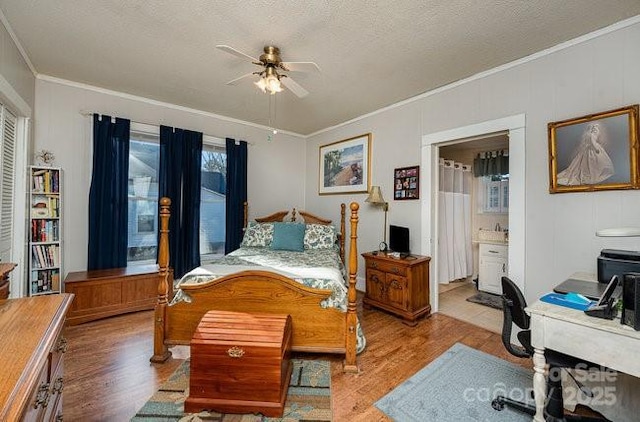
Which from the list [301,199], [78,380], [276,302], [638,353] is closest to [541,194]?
[638,353]

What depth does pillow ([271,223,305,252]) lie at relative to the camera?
356 centimetres

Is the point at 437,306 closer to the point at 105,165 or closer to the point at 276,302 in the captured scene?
the point at 276,302

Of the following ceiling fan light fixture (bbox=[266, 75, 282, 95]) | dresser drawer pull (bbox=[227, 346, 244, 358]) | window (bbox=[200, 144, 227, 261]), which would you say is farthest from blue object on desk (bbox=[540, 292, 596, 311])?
window (bbox=[200, 144, 227, 261])

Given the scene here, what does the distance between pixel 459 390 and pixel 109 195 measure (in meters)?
4.01

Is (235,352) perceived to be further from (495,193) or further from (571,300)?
(495,193)

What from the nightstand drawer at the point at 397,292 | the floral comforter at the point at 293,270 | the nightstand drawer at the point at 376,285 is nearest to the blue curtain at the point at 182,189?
the floral comforter at the point at 293,270

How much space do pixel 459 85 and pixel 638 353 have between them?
263 centimetres

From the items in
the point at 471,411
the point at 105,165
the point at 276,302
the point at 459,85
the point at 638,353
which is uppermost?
the point at 459,85

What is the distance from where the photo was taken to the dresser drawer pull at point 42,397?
806mm

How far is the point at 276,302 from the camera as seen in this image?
2164 mm

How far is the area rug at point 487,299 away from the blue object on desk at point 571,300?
7.51 ft

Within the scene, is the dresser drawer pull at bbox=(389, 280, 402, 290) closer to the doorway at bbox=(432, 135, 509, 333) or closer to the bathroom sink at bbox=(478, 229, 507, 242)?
the doorway at bbox=(432, 135, 509, 333)

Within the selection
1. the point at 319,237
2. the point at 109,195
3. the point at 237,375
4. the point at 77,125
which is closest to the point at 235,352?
the point at 237,375

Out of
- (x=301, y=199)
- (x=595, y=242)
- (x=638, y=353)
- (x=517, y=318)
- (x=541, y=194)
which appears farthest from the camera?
(x=301, y=199)
